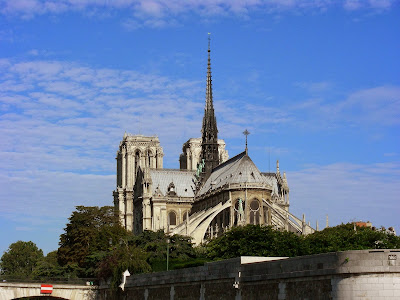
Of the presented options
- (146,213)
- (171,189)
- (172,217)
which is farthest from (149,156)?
(146,213)

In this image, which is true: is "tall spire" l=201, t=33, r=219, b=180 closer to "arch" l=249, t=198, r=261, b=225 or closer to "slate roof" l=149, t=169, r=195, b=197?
"slate roof" l=149, t=169, r=195, b=197

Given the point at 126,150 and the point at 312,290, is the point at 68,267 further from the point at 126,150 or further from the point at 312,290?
the point at 126,150

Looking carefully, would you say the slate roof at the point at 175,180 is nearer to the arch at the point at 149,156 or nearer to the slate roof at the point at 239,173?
the slate roof at the point at 239,173

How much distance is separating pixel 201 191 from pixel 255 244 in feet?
183

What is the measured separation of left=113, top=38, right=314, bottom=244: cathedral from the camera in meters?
99.3

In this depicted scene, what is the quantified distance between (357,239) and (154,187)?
63214 millimetres

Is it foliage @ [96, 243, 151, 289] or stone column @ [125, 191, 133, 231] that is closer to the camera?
foliage @ [96, 243, 151, 289]

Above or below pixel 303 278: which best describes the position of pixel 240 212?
above

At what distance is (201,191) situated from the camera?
11706cm

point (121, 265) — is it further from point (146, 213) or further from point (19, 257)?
point (19, 257)

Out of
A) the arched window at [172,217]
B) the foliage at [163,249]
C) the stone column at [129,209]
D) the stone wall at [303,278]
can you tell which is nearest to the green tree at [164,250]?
the foliage at [163,249]

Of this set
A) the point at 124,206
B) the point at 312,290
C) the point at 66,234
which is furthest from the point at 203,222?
the point at 312,290

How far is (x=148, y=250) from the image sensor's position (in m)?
71.1

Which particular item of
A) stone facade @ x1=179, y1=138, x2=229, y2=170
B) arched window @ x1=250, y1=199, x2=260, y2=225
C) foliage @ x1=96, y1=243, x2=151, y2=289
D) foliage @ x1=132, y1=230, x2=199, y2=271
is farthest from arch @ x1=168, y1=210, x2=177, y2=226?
foliage @ x1=96, y1=243, x2=151, y2=289
